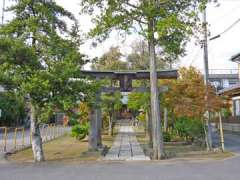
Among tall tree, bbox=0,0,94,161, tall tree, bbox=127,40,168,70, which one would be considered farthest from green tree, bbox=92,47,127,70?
tall tree, bbox=0,0,94,161

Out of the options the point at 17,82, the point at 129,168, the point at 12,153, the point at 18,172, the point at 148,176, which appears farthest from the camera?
the point at 12,153

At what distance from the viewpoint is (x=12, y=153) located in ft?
62.0

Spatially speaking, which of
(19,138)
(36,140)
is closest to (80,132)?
(19,138)

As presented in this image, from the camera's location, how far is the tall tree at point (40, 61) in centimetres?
1451

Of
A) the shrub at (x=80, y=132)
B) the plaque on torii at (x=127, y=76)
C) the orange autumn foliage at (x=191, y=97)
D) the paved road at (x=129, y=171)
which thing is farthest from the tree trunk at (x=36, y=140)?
the shrub at (x=80, y=132)

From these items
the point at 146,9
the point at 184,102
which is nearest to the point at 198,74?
the point at 184,102

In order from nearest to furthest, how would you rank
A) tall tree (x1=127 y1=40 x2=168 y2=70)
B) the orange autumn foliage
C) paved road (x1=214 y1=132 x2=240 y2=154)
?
1. the orange autumn foliage
2. paved road (x1=214 y1=132 x2=240 y2=154)
3. tall tree (x1=127 y1=40 x2=168 y2=70)

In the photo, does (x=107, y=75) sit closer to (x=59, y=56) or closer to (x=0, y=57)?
(x=59, y=56)

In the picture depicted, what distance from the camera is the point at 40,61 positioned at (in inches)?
604

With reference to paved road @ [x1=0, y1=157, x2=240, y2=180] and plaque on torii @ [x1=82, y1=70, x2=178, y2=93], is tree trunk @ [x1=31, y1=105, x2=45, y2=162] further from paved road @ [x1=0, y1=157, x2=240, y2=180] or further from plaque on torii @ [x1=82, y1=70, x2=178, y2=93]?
plaque on torii @ [x1=82, y1=70, x2=178, y2=93]

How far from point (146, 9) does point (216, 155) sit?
22.8ft

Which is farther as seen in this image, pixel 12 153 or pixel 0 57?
pixel 12 153

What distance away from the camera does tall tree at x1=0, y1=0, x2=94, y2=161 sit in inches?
571

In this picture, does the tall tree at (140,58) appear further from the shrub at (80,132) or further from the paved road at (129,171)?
the paved road at (129,171)
